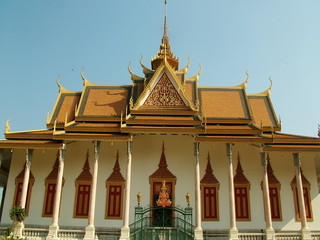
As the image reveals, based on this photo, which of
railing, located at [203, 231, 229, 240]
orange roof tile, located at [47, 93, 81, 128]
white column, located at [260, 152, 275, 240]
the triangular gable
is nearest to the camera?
white column, located at [260, 152, 275, 240]

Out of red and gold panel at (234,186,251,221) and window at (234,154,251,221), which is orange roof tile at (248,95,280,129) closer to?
window at (234,154,251,221)

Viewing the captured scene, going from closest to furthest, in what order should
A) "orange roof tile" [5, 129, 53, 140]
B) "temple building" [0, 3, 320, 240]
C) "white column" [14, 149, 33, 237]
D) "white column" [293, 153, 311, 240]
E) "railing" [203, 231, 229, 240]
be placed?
1. "white column" [14, 149, 33, 237]
2. "white column" [293, 153, 311, 240]
3. "railing" [203, 231, 229, 240]
4. "temple building" [0, 3, 320, 240]
5. "orange roof tile" [5, 129, 53, 140]

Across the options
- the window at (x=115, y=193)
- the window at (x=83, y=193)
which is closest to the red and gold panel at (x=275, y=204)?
the window at (x=115, y=193)

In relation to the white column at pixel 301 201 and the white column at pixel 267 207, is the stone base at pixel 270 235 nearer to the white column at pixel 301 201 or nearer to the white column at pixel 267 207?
the white column at pixel 267 207

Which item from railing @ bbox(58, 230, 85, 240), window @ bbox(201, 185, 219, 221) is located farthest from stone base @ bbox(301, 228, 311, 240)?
railing @ bbox(58, 230, 85, 240)

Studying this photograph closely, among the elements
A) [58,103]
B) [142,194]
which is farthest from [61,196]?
[58,103]

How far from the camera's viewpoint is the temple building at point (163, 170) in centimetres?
1502

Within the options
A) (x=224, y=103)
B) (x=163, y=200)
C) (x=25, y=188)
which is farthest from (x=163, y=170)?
(x=25, y=188)

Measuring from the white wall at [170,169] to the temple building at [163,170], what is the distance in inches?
1.8

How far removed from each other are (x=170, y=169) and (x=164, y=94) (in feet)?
11.5

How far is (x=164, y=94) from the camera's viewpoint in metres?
17.0

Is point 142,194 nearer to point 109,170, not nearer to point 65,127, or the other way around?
point 109,170

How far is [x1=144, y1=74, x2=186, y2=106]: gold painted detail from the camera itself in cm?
1667

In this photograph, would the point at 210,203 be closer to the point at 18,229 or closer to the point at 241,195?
the point at 241,195
